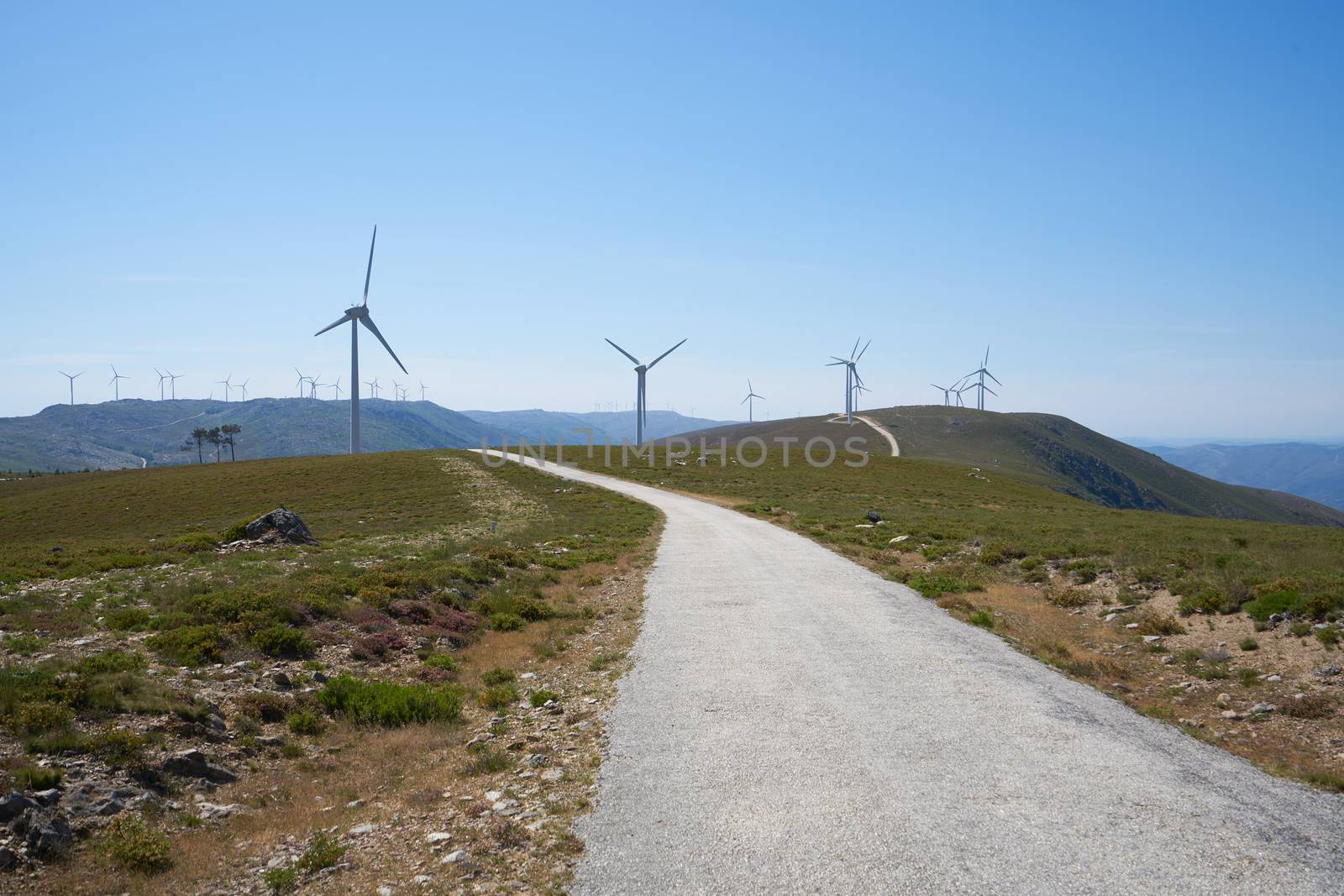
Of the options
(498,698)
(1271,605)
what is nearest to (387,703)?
(498,698)

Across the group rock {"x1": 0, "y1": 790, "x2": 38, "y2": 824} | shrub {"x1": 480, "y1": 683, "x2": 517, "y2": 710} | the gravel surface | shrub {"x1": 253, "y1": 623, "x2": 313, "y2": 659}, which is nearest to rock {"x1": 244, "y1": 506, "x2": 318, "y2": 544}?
shrub {"x1": 253, "y1": 623, "x2": 313, "y2": 659}

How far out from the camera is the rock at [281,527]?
2970cm

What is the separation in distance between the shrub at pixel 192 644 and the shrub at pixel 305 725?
303cm

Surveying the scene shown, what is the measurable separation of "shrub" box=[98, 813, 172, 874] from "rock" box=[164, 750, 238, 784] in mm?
1616

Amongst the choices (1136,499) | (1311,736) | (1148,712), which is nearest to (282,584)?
(1148,712)

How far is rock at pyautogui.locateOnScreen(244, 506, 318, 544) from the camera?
29.7 meters

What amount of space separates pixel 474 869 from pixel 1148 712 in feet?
35.4

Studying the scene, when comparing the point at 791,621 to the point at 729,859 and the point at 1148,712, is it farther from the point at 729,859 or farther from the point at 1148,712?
the point at 729,859

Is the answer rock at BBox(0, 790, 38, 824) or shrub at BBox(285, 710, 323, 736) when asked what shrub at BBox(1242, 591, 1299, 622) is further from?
rock at BBox(0, 790, 38, 824)

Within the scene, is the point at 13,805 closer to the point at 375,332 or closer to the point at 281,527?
the point at 281,527

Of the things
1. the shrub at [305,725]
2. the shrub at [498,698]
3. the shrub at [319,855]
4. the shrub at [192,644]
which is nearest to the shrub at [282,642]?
the shrub at [192,644]

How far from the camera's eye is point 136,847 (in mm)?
7902

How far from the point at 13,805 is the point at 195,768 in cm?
227

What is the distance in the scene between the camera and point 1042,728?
432 inches
